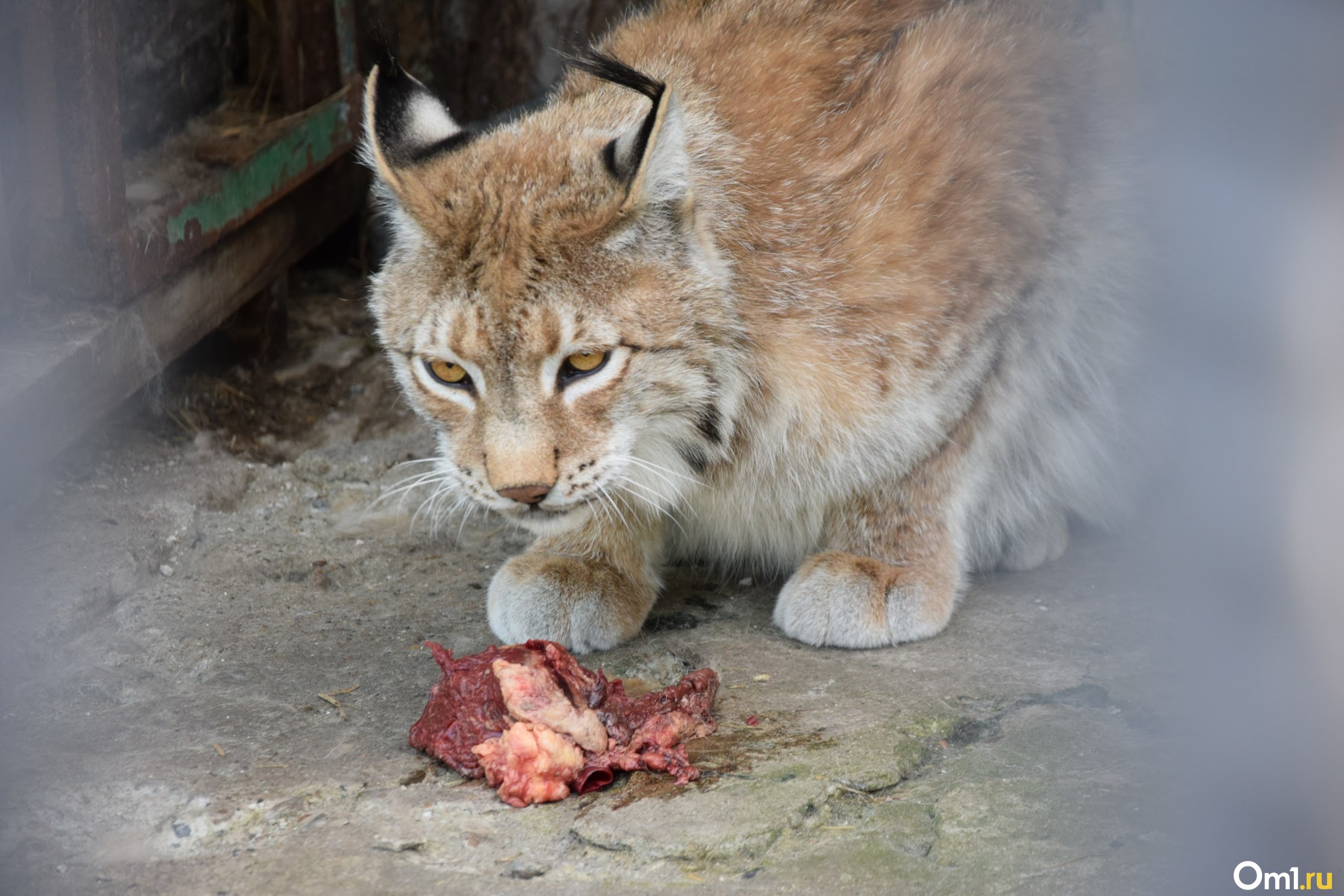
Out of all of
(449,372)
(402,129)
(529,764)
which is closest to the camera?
(529,764)

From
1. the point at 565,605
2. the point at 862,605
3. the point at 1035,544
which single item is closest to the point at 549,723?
the point at 565,605

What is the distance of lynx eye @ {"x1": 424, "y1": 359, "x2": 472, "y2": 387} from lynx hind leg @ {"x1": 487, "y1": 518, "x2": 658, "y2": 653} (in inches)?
20.5

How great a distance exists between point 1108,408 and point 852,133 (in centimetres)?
97

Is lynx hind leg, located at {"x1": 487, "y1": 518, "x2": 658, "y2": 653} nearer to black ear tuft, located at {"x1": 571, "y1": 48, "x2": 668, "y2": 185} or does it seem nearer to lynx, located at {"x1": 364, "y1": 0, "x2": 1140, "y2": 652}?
lynx, located at {"x1": 364, "y1": 0, "x2": 1140, "y2": 652}

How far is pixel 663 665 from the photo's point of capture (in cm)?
271

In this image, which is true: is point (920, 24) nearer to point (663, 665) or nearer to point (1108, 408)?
point (1108, 408)

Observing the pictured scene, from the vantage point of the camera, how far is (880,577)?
9.38 feet

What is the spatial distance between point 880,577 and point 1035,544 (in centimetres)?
61

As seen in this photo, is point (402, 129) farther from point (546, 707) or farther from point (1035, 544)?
point (1035, 544)

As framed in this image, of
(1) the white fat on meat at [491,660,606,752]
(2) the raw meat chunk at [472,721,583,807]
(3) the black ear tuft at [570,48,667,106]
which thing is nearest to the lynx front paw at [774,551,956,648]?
(1) the white fat on meat at [491,660,606,752]

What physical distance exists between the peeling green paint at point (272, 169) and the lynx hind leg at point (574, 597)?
1.36 metres

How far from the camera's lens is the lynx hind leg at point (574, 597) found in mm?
2760

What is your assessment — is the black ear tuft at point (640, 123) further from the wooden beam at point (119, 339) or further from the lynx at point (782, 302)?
the wooden beam at point (119, 339)

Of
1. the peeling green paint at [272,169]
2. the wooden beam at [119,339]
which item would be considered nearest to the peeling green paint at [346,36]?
the peeling green paint at [272,169]
